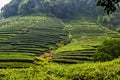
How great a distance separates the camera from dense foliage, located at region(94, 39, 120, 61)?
5359 cm

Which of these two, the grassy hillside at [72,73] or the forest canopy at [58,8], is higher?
the grassy hillside at [72,73]

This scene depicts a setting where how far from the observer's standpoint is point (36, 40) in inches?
3696

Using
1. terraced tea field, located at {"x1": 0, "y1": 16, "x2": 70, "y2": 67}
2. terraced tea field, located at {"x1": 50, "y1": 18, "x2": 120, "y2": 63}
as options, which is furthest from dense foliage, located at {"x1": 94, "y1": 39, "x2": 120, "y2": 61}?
terraced tea field, located at {"x1": 0, "y1": 16, "x2": 70, "y2": 67}

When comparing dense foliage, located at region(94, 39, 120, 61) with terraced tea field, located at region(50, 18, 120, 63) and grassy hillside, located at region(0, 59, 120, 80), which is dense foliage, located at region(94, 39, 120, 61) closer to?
terraced tea field, located at region(50, 18, 120, 63)

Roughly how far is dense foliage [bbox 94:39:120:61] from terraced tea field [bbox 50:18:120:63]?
18.9 ft

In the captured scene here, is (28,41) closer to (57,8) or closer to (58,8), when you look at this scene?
(58,8)

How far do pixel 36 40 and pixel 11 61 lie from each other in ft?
115


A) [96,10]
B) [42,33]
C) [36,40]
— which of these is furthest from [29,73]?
[96,10]

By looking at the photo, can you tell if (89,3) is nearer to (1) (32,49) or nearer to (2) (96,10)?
(2) (96,10)

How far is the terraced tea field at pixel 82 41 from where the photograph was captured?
6456cm

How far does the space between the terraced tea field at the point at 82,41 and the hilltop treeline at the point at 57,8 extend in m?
12.1

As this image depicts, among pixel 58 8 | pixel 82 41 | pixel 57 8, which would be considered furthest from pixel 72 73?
pixel 57 8

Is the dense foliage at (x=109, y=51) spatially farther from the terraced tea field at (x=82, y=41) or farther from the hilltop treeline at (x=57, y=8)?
the hilltop treeline at (x=57, y=8)

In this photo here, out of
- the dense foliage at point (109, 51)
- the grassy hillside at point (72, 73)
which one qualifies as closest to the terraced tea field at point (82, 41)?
the dense foliage at point (109, 51)
